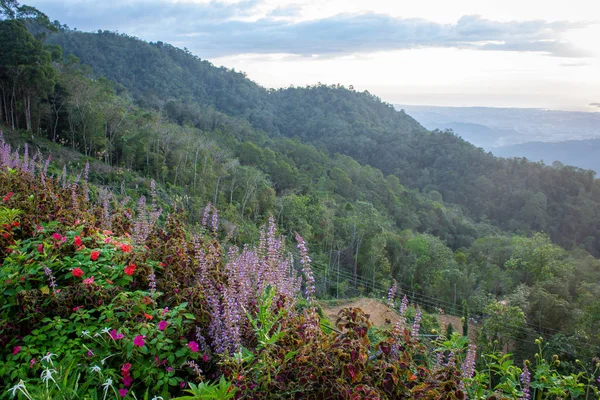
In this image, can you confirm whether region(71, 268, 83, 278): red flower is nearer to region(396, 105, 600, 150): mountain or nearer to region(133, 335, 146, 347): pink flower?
region(133, 335, 146, 347): pink flower

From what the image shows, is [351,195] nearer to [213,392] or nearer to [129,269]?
[129,269]

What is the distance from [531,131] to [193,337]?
418ft

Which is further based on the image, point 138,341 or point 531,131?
point 531,131

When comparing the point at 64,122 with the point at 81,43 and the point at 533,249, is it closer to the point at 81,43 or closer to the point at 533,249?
the point at 533,249

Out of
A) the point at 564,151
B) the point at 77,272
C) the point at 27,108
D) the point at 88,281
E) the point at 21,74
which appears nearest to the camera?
the point at 88,281

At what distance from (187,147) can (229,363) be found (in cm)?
2269

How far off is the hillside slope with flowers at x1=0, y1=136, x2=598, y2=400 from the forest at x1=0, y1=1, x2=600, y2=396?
229mm

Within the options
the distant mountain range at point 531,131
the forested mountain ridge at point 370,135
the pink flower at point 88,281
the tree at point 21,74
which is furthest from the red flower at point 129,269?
the distant mountain range at point 531,131

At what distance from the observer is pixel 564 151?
99.2 m

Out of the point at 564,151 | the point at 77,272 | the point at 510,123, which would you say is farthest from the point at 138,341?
the point at 510,123

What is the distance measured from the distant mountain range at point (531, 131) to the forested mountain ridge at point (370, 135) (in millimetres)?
36938

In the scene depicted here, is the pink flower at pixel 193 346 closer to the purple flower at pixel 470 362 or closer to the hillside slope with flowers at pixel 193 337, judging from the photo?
the hillside slope with flowers at pixel 193 337

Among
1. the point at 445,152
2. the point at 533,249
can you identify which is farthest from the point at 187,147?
the point at 445,152

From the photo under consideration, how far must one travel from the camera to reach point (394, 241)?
26172 mm
